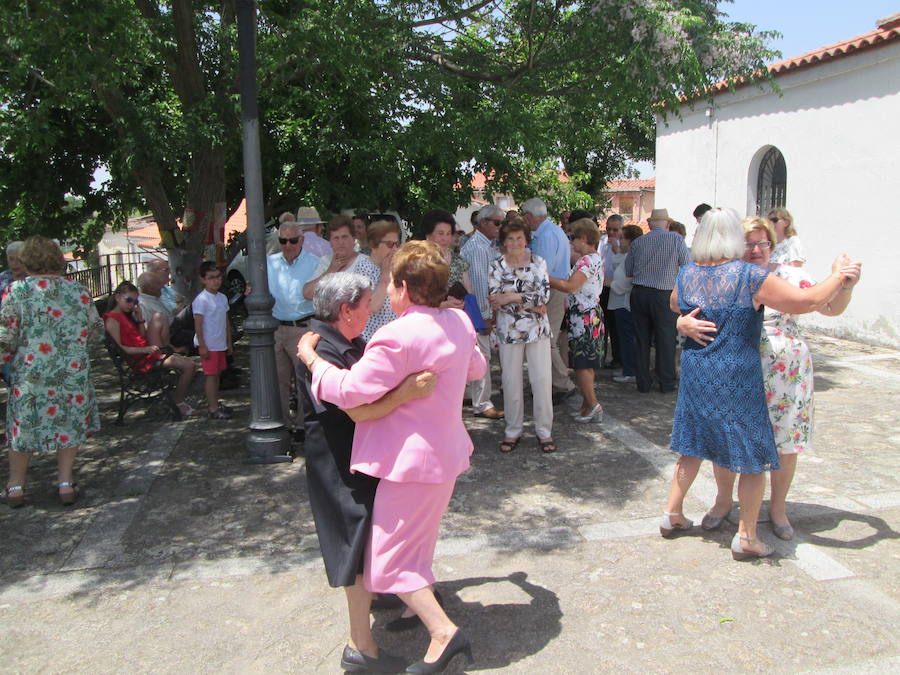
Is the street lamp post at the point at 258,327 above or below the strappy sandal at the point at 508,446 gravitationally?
above

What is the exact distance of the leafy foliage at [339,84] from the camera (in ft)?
20.7

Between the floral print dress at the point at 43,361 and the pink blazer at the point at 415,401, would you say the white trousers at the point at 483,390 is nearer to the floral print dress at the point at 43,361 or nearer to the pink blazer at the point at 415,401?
the floral print dress at the point at 43,361

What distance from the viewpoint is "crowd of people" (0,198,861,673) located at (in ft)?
9.35

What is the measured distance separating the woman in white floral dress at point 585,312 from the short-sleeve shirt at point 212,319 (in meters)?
2.94

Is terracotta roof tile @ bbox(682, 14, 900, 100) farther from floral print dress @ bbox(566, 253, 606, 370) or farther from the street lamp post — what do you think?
the street lamp post

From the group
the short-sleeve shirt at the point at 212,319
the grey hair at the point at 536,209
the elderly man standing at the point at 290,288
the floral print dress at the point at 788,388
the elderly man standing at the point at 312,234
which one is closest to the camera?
the floral print dress at the point at 788,388

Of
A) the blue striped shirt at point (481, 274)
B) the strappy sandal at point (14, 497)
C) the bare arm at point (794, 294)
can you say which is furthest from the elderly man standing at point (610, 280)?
the strappy sandal at point (14, 497)

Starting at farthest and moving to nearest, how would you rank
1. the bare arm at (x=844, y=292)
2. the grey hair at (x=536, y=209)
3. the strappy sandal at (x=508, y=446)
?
the grey hair at (x=536, y=209)
the strappy sandal at (x=508, y=446)
the bare arm at (x=844, y=292)

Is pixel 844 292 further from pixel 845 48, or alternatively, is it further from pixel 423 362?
pixel 845 48

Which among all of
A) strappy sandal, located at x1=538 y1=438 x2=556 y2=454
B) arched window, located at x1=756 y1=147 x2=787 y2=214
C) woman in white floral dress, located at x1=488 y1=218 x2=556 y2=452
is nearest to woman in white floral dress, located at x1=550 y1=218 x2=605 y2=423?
woman in white floral dress, located at x1=488 y1=218 x2=556 y2=452

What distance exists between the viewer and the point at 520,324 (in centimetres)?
559

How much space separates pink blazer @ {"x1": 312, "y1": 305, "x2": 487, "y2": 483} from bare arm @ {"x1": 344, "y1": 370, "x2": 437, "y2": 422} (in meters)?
0.03

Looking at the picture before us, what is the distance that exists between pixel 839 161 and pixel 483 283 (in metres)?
7.08

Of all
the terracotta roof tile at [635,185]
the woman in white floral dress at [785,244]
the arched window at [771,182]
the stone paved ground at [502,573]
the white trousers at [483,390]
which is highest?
the terracotta roof tile at [635,185]
